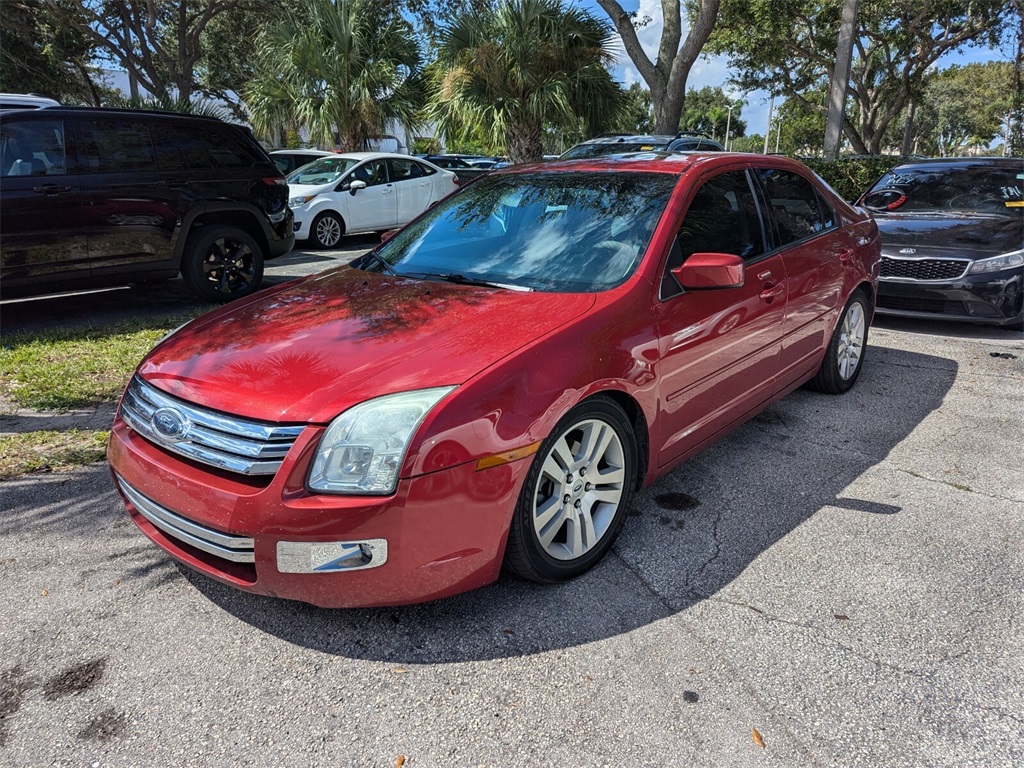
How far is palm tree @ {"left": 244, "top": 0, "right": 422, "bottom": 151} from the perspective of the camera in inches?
629

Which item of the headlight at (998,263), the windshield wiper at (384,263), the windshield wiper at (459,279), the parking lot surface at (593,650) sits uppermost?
the windshield wiper at (384,263)

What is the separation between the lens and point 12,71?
22109 millimetres

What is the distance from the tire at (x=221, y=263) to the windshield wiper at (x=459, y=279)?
444 cm

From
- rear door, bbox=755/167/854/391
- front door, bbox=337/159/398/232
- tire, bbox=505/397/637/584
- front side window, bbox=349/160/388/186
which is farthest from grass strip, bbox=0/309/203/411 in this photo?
front side window, bbox=349/160/388/186

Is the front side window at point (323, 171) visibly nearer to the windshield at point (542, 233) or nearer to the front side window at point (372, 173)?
the front side window at point (372, 173)

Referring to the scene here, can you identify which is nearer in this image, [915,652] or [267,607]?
Result: [915,652]

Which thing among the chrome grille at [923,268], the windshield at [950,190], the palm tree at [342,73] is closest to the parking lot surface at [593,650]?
the chrome grille at [923,268]

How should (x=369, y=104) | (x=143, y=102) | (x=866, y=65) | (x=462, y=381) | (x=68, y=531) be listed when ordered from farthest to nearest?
(x=866, y=65) < (x=143, y=102) < (x=369, y=104) < (x=68, y=531) < (x=462, y=381)

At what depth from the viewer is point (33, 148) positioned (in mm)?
6445

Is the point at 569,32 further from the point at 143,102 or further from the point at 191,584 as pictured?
the point at 191,584

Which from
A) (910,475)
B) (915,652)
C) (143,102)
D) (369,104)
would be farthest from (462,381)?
(143,102)

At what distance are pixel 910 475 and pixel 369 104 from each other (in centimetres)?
1435

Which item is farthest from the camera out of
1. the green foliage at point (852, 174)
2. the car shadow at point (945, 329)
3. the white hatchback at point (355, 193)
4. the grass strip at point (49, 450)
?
the green foliage at point (852, 174)

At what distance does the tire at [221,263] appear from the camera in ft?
24.1
